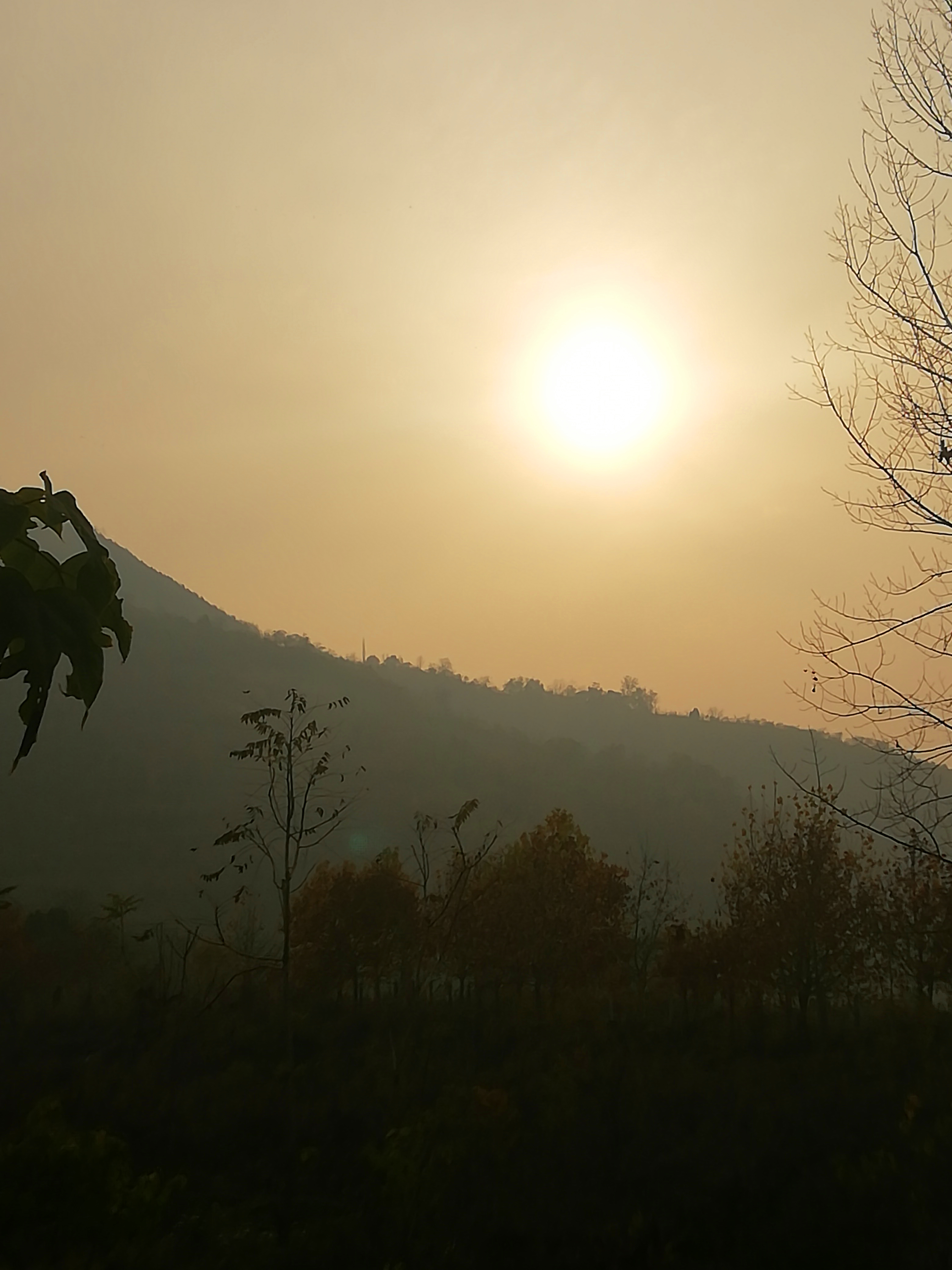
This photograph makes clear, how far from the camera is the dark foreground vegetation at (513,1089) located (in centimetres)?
962

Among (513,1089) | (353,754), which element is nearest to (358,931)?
(513,1089)

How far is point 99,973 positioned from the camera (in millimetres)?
45375

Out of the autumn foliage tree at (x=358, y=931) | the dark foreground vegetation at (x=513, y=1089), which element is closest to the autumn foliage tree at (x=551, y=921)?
the dark foreground vegetation at (x=513, y=1089)

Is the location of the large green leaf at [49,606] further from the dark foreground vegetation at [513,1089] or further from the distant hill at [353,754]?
the distant hill at [353,754]

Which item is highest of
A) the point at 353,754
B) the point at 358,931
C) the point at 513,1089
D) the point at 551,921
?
→ the point at 353,754

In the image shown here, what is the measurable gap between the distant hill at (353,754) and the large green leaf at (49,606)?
90599 mm

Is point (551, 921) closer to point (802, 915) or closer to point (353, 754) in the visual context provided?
point (802, 915)

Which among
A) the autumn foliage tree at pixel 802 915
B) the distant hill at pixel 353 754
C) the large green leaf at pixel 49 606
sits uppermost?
the distant hill at pixel 353 754

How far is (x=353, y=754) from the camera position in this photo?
137 metres

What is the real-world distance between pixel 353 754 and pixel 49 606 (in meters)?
138

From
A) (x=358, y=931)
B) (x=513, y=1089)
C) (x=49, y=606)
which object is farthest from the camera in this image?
(x=358, y=931)

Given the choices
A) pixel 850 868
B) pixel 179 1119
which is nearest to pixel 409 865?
pixel 850 868

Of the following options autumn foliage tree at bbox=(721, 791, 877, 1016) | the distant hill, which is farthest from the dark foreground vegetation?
the distant hill

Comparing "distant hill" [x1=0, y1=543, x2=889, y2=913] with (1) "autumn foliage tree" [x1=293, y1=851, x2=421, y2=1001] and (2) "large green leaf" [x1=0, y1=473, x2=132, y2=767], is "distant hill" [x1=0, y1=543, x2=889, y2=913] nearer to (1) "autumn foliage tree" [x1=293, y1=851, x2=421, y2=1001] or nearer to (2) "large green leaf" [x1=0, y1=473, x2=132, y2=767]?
(1) "autumn foliage tree" [x1=293, y1=851, x2=421, y2=1001]
